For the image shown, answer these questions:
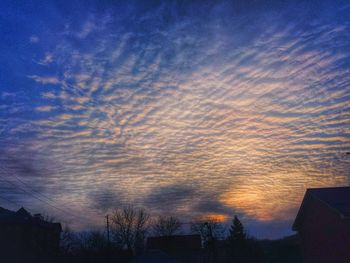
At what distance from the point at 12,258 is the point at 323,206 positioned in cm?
→ 4359

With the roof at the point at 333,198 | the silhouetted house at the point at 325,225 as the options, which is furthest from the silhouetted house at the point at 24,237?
the roof at the point at 333,198

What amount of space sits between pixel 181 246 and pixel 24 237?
35572 millimetres

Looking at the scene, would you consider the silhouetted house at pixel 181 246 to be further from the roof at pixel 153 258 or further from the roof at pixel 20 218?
the roof at pixel 153 258

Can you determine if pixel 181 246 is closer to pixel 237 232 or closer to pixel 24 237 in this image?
pixel 237 232

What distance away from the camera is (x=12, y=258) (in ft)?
146

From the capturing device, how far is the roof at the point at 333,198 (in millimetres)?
21419

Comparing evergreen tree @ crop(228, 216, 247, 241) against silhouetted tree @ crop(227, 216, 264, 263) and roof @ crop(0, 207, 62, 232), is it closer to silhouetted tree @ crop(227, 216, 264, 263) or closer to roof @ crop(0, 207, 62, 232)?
silhouetted tree @ crop(227, 216, 264, 263)

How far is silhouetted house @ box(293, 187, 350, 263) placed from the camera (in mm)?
21734

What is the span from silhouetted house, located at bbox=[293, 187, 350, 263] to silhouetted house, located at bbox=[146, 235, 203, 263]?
43931mm

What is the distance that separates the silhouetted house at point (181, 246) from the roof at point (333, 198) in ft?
146

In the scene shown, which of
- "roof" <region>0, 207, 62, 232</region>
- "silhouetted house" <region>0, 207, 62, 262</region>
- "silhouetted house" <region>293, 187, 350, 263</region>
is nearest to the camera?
"silhouetted house" <region>293, 187, 350, 263</region>

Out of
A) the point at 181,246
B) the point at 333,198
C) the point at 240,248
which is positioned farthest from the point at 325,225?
the point at 181,246

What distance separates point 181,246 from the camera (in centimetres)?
7088

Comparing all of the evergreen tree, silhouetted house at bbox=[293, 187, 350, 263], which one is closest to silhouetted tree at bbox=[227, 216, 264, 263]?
the evergreen tree
